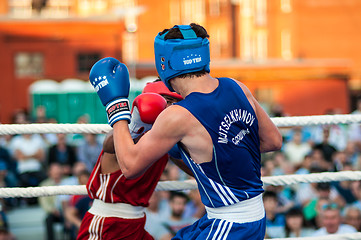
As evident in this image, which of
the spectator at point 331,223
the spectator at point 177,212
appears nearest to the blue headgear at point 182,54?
the spectator at point 331,223

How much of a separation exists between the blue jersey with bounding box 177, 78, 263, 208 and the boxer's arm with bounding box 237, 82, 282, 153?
82 millimetres

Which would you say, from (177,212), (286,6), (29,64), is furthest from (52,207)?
(286,6)

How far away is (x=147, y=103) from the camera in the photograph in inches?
81.1

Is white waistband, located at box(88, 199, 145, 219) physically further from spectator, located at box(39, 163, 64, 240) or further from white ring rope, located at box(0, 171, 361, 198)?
spectator, located at box(39, 163, 64, 240)

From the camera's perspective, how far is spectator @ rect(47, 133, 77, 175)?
25.3 ft

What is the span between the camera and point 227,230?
1.98m

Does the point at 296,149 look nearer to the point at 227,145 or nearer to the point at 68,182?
the point at 68,182

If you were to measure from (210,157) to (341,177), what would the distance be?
1.12 metres

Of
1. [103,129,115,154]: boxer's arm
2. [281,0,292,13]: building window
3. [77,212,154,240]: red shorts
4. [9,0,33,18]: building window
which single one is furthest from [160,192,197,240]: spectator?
[281,0,292,13]: building window

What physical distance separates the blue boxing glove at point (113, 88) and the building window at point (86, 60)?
15.2m

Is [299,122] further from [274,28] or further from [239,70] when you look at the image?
[274,28]

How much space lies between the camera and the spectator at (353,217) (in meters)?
5.40

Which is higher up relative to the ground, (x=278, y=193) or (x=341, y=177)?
(x=341, y=177)

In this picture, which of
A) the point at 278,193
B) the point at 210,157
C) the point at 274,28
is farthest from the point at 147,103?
the point at 274,28
